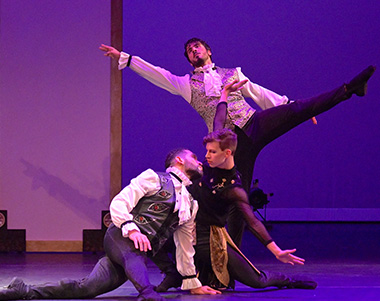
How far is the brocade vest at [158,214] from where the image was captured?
9.25ft

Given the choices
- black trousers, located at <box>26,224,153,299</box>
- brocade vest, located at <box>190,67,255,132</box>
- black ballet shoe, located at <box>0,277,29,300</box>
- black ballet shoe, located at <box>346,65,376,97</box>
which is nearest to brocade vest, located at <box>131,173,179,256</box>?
black trousers, located at <box>26,224,153,299</box>

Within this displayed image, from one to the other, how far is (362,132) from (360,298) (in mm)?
4329

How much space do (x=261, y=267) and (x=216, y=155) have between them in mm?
1351

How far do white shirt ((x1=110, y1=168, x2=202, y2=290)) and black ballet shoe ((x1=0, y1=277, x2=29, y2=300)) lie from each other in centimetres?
51

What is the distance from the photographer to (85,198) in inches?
203

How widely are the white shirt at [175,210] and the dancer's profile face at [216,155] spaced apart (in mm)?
164

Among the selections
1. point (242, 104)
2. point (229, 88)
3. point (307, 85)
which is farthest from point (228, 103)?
point (307, 85)

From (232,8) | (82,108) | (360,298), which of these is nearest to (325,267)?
(360,298)

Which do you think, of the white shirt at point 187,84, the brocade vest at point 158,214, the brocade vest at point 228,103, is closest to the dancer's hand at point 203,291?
the brocade vest at point 158,214

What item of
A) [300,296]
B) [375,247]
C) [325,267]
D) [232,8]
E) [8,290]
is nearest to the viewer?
[8,290]

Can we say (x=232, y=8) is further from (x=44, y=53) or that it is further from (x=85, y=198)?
(x=85, y=198)

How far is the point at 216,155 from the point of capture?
9.66 feet

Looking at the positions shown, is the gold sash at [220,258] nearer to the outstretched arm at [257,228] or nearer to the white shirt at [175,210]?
the white shirt at [175,210]

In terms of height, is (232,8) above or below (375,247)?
above
